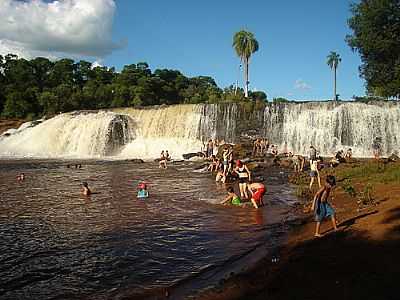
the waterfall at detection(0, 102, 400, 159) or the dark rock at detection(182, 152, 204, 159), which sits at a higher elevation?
the waterfall at detection(0, 102, 400, 159)

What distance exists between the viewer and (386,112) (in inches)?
1262

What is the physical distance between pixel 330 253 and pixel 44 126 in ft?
131

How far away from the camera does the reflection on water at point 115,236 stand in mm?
7383

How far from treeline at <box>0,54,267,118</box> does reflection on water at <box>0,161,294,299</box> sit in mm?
44298

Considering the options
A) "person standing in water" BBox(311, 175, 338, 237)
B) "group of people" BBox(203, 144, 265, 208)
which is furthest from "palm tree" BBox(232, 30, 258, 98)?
"person standing in water" BBox(311, 175, 338, 237)

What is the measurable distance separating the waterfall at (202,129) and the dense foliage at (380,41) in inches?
176

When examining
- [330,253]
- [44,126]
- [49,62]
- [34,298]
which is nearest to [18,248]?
[34,298]

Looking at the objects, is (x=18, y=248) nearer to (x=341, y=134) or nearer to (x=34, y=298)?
(x=34, y=298)

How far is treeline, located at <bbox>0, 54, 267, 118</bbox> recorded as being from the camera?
2522 inches

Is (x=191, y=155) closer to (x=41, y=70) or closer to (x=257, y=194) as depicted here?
(x=257, y=194)

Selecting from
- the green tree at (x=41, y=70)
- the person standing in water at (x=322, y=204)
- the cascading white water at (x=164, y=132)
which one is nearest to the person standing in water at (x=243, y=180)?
the person standing in water at (x=322, y=204)

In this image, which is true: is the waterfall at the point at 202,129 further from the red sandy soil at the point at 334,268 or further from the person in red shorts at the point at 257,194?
the red sandy soil at the point at 334,268

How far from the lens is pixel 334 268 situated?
6.57m

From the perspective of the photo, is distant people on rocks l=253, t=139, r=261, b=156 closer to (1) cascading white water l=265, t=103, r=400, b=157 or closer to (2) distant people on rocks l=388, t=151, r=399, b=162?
(1) cascading white water l=265, t=103, r=400, b=157
